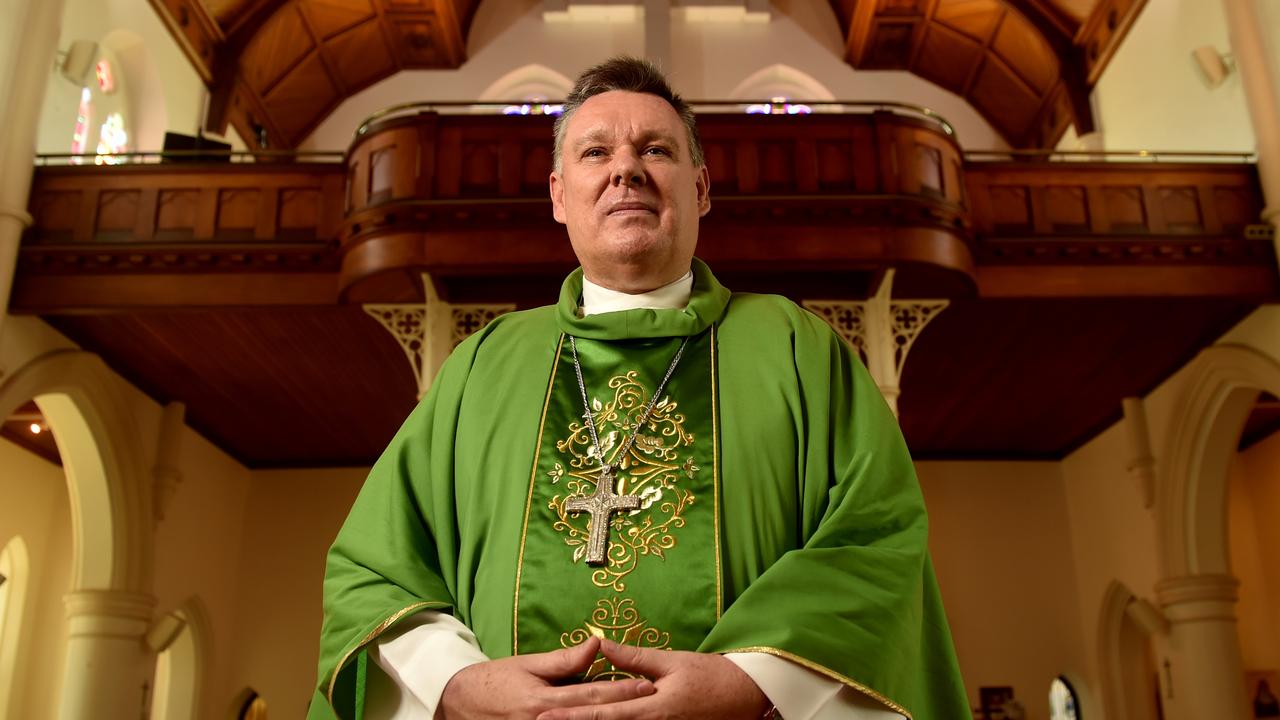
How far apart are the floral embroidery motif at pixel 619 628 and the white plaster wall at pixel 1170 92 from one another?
9005 mm

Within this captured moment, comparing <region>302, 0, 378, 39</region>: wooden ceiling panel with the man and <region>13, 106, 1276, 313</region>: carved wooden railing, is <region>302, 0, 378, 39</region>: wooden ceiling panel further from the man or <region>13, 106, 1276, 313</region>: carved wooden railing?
the man

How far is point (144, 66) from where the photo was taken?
11.6m

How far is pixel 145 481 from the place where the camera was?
1075cm

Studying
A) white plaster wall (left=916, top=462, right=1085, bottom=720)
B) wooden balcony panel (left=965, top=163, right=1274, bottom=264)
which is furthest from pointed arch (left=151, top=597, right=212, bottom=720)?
wooden balcony panel (left=965, top=163, right=1274, bottom=264)

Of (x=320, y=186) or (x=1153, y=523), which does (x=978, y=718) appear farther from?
(x=320, y=186)

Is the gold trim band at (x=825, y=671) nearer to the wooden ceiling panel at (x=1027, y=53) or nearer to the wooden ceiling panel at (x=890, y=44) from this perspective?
the wooden ceiling panel at (x=1027, y=53)

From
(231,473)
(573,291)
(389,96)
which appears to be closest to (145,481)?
(231,473)

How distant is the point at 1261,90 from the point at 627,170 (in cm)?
857

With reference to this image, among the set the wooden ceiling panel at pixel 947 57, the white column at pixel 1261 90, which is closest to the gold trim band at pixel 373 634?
the white column at pixel 1261 90

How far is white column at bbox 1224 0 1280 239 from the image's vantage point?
29.2ft

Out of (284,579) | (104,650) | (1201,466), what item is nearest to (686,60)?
(1201,466)

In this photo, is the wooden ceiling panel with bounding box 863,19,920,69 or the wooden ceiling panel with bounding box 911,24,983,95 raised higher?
the wooden ceiling panel with bounding box 863,19,920,69

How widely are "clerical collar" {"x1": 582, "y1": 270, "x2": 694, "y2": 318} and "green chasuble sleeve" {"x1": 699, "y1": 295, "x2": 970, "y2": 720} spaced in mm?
105

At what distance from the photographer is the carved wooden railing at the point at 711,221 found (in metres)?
8.31
